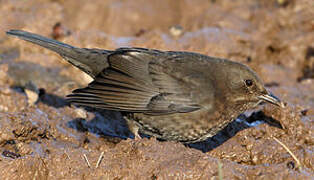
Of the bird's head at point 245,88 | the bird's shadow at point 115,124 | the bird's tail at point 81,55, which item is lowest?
the bird's shadow at point 115,124

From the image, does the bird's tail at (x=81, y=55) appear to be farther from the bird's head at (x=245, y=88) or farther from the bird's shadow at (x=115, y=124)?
the bird's head at (x=245, y=88)

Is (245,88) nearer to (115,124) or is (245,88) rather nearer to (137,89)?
(137,89)

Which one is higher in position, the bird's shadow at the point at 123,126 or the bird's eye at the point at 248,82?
the bird's eye at the point at 248,82

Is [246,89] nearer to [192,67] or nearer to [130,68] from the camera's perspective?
[192,67]

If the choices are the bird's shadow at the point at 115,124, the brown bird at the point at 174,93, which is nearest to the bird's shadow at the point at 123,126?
the bird's shadow at the point at 115,124

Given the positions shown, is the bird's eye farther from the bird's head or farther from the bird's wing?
the bird's wing

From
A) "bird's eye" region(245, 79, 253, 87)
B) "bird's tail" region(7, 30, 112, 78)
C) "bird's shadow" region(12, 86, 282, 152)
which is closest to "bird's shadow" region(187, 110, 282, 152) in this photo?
"bird's shadow" region(12, 86, 282, 152)
